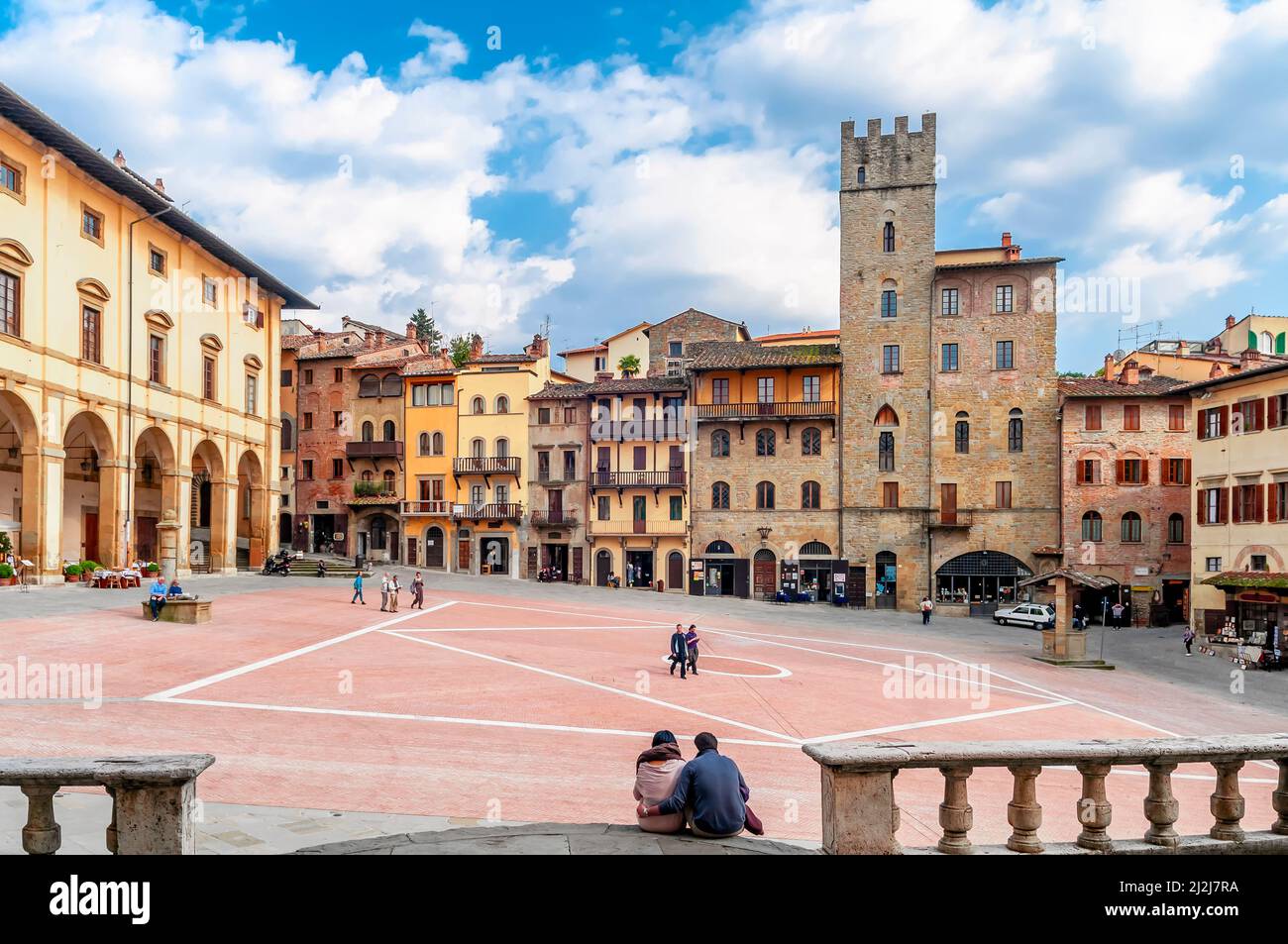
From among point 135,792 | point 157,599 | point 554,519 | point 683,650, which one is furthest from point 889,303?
point 135,792

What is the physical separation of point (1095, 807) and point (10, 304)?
3623 centimetres

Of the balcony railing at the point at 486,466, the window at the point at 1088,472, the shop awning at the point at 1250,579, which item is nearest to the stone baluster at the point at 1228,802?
the shop awning at the point at 1250,579

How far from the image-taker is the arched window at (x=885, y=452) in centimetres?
5369

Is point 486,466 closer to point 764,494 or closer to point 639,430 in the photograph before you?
point 639,430

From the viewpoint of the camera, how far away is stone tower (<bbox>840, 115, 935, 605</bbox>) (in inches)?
2093

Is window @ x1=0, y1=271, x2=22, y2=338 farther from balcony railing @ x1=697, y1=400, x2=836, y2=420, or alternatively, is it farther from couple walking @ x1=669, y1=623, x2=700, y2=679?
Result: balcony railing @ x1=697, y1=400, x2=836, y2=420

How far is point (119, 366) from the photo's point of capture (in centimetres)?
3638

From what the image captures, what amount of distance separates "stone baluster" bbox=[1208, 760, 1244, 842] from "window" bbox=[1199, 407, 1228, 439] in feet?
126
